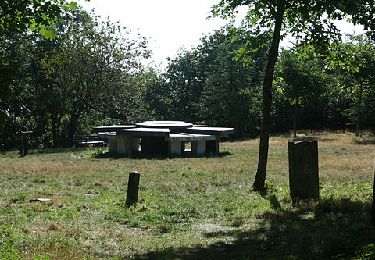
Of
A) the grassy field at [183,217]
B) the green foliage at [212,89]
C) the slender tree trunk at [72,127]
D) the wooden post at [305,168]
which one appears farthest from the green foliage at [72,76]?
the wooden post at [305,168]

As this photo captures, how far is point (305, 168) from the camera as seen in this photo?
11930 millimetres

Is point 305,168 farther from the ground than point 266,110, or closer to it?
closer to it

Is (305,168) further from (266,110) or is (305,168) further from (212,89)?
(212,89)

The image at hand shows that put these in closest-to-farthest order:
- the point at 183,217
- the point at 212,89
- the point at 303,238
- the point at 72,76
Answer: the point at 303,238 < the point at 183,217 < the point at 72,76 < the point at 212,89

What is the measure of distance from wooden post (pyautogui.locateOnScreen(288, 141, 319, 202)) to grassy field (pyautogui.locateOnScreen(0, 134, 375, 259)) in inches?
17.4

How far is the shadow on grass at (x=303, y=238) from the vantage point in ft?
21.5

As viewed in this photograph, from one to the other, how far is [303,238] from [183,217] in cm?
361

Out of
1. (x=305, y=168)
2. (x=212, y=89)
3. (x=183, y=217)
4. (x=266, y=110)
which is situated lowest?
(x=183, y=217)

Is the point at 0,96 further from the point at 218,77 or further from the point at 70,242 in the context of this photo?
the point at 218,77

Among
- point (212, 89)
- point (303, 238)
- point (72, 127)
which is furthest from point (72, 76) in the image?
point (303, 238)

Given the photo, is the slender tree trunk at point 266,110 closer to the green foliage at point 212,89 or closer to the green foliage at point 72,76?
the green foliage at point 212,89

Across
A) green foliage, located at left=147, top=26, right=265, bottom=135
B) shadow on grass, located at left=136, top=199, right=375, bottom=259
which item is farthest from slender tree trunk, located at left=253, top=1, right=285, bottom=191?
green foliage, located at left=147, top=26, right=265, bottom=135

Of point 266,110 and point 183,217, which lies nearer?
point 183,217

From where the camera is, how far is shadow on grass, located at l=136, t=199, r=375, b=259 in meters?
6.54
